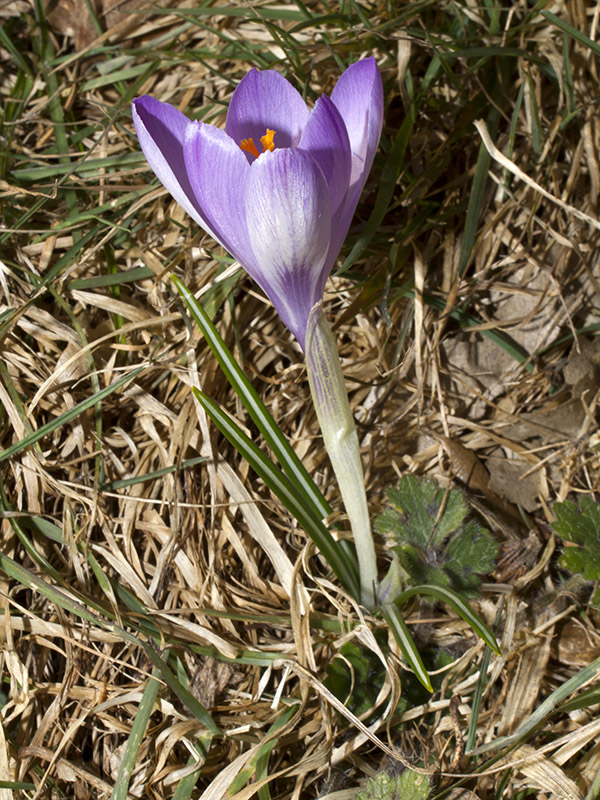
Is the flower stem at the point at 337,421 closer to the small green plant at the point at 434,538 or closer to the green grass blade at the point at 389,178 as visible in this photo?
the small green plant at the point at 434,538

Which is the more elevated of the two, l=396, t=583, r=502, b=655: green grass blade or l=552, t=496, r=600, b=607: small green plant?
l=396, t=583, r=502, b=655: green grass blade

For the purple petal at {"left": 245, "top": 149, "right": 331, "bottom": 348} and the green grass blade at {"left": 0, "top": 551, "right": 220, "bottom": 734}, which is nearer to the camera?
the purple petal at {"left": 245, "top": 149, "right": 331, "bottom": 348}

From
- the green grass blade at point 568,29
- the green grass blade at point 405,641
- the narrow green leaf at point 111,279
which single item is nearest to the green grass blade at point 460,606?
the green grass blade at point 405,641

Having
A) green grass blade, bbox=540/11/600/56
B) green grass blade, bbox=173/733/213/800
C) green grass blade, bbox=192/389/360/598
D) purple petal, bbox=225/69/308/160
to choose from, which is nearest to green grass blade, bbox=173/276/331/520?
green grass blade, bbox=192/389/360/598

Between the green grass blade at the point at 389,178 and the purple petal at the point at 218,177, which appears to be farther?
the green grass blade at the point at 389,178

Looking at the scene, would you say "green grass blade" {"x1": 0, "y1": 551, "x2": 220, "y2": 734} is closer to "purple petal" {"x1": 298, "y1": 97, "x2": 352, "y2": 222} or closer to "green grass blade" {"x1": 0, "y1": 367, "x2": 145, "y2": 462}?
"green grass blade" {"x1": 0, "y1": 367, "x2": 145, "y2": 462}

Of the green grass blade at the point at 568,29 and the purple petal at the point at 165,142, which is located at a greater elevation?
the purple petal at the point at 165,142
